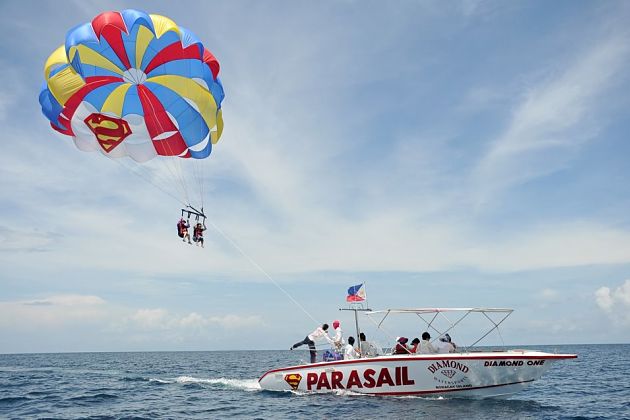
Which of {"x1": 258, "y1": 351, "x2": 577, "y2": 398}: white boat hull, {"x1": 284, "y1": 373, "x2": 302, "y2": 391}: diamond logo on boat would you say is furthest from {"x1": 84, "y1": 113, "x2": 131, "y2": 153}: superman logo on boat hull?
{"x1": 258, "y1": 351, "x2": 577, "y2": 398}: white boat hull

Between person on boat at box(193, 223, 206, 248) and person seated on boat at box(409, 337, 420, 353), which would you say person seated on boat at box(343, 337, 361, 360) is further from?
person on boat at box(193, 223, 206, 248)

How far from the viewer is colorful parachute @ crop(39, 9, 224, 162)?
15.8m

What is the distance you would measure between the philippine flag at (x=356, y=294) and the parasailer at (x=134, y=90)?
7.49 metres

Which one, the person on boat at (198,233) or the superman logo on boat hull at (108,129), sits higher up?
the superman logo on boat hull at (108,129)

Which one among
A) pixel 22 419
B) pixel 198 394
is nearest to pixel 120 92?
pixel 22 419

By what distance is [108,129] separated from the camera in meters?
17.7

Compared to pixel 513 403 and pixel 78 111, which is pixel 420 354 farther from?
pixel 78 111

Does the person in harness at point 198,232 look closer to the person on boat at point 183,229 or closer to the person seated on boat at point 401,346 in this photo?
the person on boat at point 183,229

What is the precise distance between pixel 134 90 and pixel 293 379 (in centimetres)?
1163

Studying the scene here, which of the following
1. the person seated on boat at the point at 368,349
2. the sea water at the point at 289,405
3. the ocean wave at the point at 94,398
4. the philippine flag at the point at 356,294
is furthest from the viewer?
the ocean wave at the point at 94,398

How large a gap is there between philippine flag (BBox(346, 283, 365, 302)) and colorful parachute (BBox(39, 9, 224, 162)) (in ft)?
24.5

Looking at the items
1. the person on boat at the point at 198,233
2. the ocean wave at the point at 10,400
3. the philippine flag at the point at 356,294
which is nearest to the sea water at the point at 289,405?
the ocean wave at the point at 10,400

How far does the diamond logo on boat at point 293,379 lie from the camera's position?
17.1 meters

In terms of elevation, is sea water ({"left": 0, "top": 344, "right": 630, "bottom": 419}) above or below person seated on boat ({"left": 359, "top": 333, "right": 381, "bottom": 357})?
below
